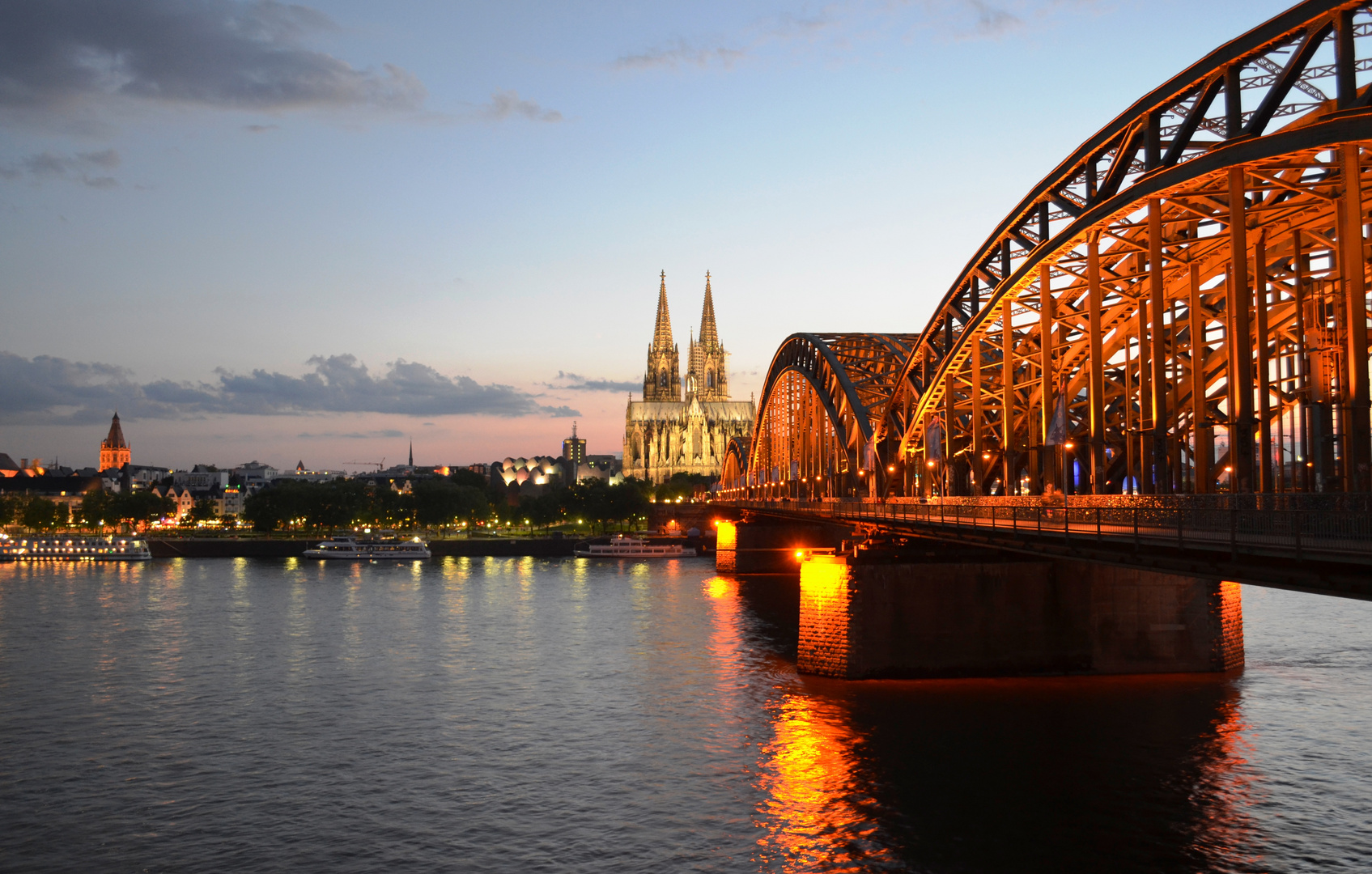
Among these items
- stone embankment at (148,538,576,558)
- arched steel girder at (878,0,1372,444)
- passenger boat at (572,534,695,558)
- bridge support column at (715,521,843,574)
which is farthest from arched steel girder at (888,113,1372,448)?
stone embankment at (148,538,576,558)

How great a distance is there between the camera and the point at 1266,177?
30609mm

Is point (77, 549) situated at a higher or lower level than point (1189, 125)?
lower

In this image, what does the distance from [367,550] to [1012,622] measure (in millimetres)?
107433

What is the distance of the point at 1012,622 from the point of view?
42.9 m

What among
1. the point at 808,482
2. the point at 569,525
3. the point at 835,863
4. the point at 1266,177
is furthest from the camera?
the point at 569,525

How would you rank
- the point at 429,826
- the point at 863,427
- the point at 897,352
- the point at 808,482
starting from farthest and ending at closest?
1. the point at 808,482
2. the point at 897,352
3. the point at 863,427
4. the point at 429,826

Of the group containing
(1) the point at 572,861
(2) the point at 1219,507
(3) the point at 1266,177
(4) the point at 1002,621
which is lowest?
(1) the point at 572,861

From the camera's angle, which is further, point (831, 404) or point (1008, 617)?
point (831, 404)

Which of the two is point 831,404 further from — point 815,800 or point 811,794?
point 815,800

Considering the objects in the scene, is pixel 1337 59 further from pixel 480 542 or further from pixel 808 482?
pixel 480 542

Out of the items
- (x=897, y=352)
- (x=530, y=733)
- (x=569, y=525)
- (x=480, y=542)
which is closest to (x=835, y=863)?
(x=530, y=733)

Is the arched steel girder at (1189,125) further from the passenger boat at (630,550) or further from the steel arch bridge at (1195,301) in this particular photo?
the passenger boat at (630,550)

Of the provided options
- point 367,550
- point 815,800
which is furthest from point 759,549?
point 815,800

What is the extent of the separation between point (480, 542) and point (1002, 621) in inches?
4488
